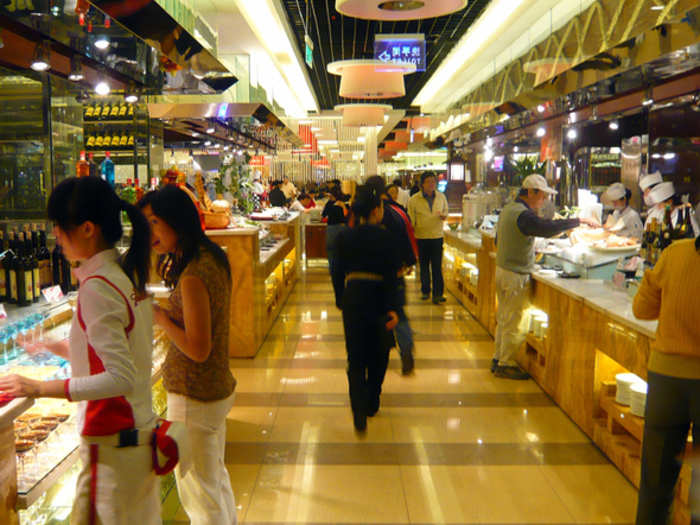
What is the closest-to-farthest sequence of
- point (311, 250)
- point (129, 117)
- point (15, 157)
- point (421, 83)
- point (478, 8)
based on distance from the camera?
1. point (15, 157)
2. point (129, 117)
3. point (478, 8)
4. point (311, 250)
5. point (421, 83)

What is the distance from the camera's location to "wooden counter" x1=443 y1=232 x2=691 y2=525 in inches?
145

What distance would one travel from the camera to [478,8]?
9930 millimetres

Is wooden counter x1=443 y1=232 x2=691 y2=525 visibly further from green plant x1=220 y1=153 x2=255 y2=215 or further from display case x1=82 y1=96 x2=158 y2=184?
display case x1=82 y1=96 x2=158 y2=184

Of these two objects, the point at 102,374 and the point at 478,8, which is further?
the point at 478,8

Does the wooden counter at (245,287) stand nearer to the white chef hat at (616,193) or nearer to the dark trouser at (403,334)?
the dark trouser at (403,334)

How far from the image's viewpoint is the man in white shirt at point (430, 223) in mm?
9242

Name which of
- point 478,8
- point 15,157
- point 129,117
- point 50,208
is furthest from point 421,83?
point 50,208

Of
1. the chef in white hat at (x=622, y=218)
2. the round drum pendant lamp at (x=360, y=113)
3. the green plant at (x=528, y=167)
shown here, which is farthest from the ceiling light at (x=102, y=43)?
the round drum pendant lamp at (x=360, y=113)

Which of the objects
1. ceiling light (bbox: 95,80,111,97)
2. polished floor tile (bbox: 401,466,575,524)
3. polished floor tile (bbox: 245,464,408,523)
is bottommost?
polished floor tile (bbox: 245,464,408,523)

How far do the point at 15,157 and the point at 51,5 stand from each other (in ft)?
5.80

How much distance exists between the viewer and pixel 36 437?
92.2 inches

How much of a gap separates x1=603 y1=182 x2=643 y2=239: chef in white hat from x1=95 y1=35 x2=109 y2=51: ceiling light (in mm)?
4535

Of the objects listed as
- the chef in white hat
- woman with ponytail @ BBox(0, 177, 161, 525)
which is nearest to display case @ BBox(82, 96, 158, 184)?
the chef in white hat

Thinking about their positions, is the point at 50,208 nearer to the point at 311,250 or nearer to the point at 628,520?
the point at 628,520
